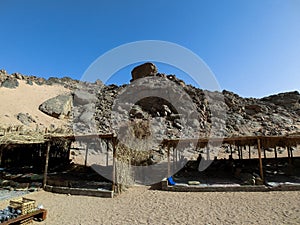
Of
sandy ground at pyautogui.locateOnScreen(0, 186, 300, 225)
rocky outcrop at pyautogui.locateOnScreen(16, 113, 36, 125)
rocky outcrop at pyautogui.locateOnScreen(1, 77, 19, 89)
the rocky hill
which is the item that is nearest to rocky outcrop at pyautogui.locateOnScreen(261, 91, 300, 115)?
the rocky hill

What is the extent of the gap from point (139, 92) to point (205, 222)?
2820cm

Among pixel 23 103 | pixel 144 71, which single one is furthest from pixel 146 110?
pixel 23 103

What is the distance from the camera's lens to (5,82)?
3347 cm

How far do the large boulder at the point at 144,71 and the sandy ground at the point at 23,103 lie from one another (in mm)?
14221

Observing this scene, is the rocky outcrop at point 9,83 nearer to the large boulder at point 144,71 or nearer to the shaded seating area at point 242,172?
the large boulder at point 144,71

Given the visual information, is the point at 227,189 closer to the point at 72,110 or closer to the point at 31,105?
the point at 72,110

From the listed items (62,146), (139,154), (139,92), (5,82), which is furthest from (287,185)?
(5,82)

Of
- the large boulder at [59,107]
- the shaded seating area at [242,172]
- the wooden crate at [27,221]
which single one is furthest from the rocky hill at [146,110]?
the wooden crate at [27,221]

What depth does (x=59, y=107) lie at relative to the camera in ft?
93.2

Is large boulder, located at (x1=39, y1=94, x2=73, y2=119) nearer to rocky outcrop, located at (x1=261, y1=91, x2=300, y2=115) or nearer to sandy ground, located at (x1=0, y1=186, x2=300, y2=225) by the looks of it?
sandy ground, located at (x1=0, y1=186, x2=300, y2=225)

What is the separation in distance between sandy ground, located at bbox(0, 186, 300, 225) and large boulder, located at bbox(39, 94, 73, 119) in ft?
67.6

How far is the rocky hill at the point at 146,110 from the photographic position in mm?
25203

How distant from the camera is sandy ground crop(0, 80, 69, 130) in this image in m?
23.2

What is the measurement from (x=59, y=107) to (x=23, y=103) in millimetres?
4584
